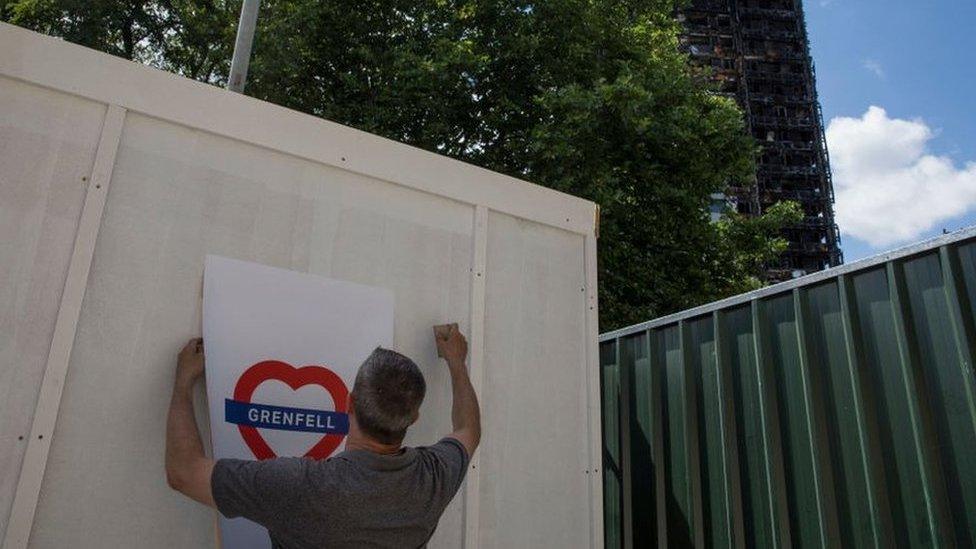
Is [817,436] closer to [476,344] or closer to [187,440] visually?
[476,344]

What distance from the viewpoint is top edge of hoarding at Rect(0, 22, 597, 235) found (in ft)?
6.68

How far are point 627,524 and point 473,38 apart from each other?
8313 millimetres

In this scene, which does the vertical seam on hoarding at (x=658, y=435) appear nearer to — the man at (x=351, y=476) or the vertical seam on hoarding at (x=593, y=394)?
the vertical seam on hoarding at (x=593, y=394)

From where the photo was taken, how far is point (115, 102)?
6.91ft

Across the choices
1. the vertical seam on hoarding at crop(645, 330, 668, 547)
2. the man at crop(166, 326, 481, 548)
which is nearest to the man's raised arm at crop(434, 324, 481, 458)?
the man at crop(166, 326, 481, 548)

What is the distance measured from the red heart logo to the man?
152 mm

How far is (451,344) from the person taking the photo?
97.5 inches

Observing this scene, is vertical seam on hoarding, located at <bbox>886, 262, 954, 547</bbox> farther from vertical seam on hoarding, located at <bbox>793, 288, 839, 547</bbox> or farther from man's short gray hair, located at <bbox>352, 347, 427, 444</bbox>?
man's short gray hair, located at <bbox>352, 347, 427, 444</bbox>

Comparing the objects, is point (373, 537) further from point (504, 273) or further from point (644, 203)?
point (644, 203)

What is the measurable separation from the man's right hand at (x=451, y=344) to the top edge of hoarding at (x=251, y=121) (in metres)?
0.57

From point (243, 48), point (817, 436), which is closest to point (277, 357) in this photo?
point (817, 436)

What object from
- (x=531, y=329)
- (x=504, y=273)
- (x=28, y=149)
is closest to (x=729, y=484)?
(x=531, y=329)

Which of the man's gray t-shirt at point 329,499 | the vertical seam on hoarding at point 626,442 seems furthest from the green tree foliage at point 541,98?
the man's gray t-shirt at point 329,499

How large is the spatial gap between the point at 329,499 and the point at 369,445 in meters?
0.20
